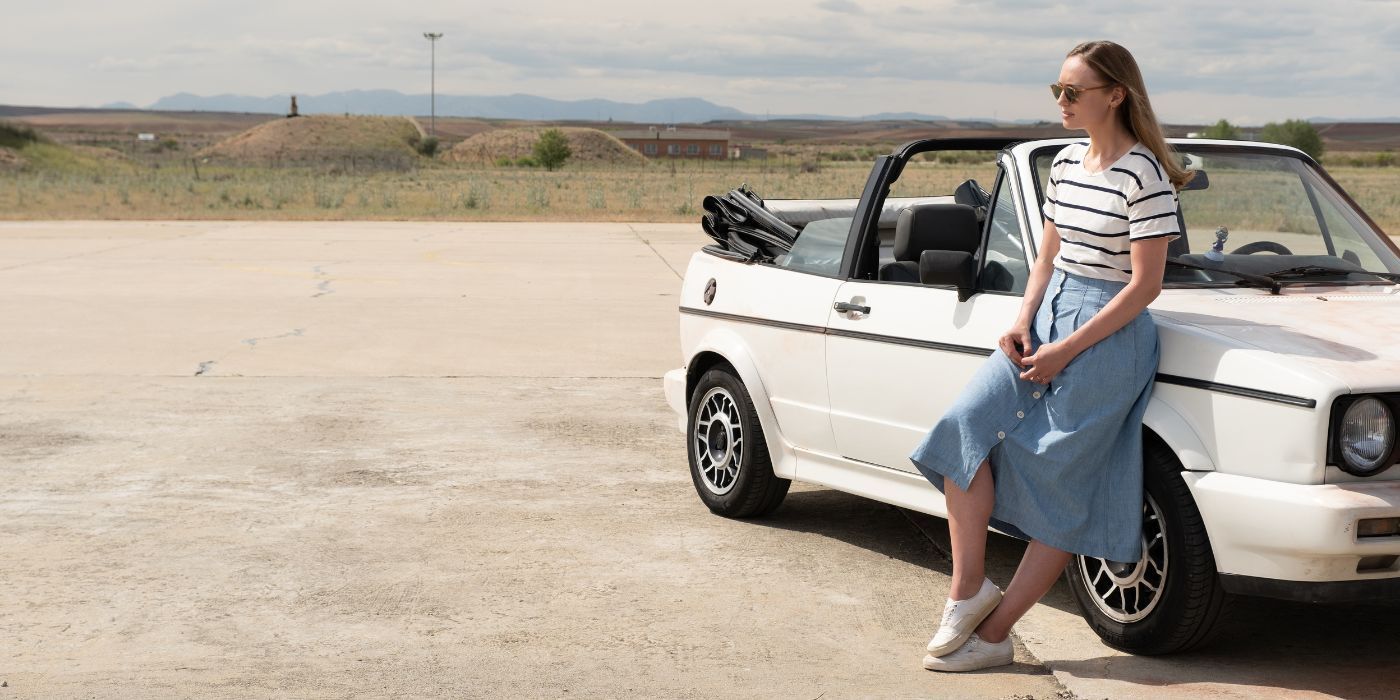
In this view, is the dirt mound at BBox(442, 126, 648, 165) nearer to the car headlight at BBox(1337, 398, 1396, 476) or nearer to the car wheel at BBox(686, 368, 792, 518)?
the car wheel at BBox(686, 368, 792, 518)

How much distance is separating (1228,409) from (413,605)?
280 cm

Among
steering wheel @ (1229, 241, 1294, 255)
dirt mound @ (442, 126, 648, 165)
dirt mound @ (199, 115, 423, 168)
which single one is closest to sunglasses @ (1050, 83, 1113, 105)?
steering wheel @ (1229, 241, 1294, 255)

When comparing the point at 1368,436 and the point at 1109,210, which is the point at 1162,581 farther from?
the point at 1109,210

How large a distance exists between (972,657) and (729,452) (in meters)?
2.19

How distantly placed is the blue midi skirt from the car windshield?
2.79 ft

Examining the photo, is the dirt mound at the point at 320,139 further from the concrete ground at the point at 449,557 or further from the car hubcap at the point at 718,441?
the car hubcap at the point at 718,441

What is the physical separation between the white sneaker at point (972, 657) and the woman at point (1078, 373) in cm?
1

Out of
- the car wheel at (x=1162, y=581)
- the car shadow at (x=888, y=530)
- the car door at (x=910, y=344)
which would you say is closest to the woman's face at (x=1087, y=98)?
the car door at (x=910, y=344)

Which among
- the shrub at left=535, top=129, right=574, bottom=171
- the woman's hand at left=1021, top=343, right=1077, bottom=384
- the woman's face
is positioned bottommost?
the shrub at left=535, top=129, right=574, bottom=171

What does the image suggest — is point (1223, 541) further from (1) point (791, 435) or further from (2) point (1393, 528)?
(1) point (791, 435)

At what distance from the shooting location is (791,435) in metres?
6.40


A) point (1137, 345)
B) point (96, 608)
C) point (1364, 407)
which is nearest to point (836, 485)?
point (1137, 345)

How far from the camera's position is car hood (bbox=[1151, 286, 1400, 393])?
14.3 ft

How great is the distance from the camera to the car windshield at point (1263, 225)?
5.47 metres
